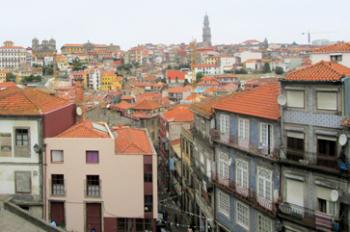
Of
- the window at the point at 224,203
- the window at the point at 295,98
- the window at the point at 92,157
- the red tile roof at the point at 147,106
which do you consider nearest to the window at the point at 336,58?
the window at the point at 295,98

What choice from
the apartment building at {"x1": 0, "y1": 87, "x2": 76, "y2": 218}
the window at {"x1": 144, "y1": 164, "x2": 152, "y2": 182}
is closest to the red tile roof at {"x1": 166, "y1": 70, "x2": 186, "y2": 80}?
the window at {"x1": 144, "y1": 164, "x2": 152, "y2": 182}

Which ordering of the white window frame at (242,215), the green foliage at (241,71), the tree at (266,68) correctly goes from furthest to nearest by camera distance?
the green foliage at (241,71) < the tree at (266,68) < the white window frame at (242,215)

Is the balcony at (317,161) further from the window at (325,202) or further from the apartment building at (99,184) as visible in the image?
the apartment building at (99,184)

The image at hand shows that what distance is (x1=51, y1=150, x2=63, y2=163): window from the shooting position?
91.4ft

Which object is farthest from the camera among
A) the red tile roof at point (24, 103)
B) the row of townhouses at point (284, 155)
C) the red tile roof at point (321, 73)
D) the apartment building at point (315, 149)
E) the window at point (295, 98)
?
the red tile roof at point (24, 103)

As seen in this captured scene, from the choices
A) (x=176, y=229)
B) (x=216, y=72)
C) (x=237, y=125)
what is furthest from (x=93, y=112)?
(x=216, y=72)

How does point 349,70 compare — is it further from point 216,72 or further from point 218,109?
point 216,72

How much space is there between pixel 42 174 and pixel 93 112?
31.5 meters

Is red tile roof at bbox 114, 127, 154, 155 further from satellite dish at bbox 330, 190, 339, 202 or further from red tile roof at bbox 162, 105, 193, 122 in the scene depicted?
red tile roof at bbox 162, 105, 193, 122

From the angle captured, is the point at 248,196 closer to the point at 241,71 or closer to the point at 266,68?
the point at 266,68

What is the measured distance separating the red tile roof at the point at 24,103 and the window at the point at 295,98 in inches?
529

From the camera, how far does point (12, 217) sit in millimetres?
19922

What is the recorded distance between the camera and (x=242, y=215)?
26.4 metres

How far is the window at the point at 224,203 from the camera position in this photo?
91.6ft
